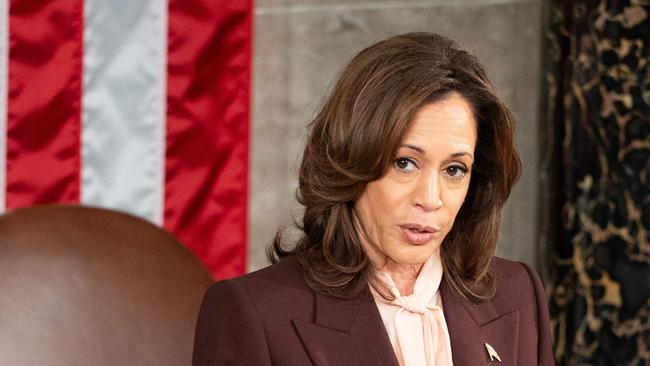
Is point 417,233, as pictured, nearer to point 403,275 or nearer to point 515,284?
point 403,275

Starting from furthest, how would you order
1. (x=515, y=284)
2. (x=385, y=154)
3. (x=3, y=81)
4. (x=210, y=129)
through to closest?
(x=210, y=129) → (x=3, y=81) → (x=515, y=284) → (x=385, y=154)

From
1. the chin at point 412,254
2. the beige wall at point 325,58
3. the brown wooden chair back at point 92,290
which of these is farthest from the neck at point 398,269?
the beige wall at point 325,58

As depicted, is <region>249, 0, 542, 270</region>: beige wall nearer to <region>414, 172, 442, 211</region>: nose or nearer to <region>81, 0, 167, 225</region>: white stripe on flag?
<region>81, 0, 167, 225</region>: white stripe on flag

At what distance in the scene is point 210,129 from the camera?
3.74 meters

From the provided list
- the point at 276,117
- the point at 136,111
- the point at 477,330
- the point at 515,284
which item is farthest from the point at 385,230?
the point at 276,117

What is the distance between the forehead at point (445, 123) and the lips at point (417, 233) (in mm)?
161

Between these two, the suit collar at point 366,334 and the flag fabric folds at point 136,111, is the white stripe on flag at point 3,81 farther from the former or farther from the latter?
the suit collar at point 366,334

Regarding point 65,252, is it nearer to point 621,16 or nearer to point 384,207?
point 384,207

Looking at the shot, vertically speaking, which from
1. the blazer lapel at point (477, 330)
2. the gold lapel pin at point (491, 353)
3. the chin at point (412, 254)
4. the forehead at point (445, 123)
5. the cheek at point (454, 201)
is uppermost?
the forehead at point (445, 123)

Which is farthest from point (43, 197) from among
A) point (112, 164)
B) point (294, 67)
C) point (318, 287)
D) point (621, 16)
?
point (621, 16)

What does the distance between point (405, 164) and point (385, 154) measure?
63 mm

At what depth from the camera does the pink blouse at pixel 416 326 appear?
2164 mm

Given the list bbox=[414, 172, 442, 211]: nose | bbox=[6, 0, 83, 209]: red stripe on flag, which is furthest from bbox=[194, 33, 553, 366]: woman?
bbox=[6, 0, 83, 209]: red stripe on flag

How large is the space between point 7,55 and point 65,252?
1.28 m
